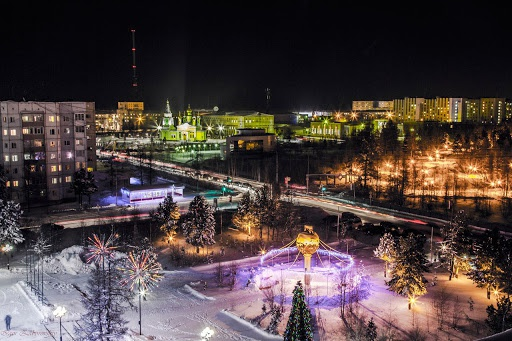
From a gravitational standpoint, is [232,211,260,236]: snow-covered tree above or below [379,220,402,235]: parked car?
above

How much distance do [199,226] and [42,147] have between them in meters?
13.1

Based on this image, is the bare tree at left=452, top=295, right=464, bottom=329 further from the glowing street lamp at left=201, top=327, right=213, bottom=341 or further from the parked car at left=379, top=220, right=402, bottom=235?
the parked car at left=379, top=220, right=402, bottom=235

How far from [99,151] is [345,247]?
3816 cm

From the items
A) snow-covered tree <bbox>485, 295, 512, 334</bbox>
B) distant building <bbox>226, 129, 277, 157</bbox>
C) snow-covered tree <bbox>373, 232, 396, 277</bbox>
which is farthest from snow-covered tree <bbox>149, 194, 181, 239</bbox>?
distant building <bbox>226, 129, 277, 157</bbox>

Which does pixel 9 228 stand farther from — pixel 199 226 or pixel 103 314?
pixel 103 314

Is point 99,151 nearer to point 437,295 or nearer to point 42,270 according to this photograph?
point 42,270

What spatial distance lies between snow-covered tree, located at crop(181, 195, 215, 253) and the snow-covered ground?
178 centimetres

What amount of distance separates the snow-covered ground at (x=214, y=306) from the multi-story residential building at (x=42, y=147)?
1065 cm

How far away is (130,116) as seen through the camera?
306 feet

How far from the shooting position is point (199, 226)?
18906 mm

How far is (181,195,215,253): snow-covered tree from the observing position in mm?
18844

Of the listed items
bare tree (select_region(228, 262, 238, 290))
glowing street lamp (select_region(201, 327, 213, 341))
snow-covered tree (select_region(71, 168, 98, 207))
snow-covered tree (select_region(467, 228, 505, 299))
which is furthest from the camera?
snow-covered tree (select_region(71, 168, 98, 207))

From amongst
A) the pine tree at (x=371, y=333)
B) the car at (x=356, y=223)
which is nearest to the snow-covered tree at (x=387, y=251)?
the pine tree at (x=371, y=333)

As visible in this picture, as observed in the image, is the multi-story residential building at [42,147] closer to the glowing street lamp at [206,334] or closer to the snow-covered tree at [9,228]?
the snow-covered tree at [9,228]
